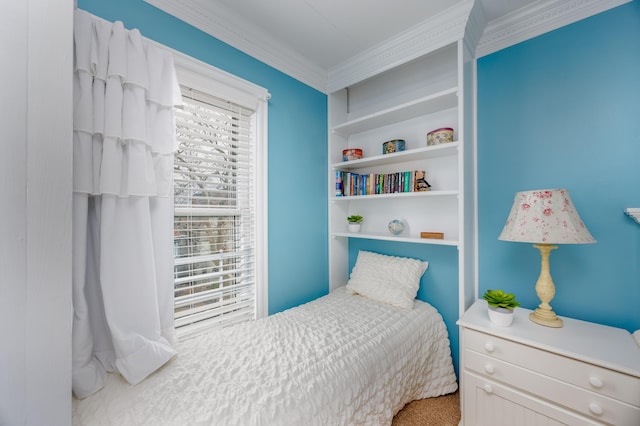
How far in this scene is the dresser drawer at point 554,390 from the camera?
1.07 m

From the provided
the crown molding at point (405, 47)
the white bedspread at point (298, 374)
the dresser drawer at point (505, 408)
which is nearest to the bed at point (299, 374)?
the white bedspread at point (298, 374)

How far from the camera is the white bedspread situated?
95 cm

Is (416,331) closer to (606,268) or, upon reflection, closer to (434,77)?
(606,268)

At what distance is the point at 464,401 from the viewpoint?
1479 millimetres

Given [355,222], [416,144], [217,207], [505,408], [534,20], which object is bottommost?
[505,408]

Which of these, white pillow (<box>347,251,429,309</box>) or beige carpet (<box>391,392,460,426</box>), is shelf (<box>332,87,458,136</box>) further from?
beige carpet (<box>391,392,460,426</box>)

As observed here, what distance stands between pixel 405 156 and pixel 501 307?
1163 mm

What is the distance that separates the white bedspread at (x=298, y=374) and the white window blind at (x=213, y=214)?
0.22 metres

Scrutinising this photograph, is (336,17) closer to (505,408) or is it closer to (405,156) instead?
(405,156)

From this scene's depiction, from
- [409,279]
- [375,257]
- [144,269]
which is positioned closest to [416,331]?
[409,279]

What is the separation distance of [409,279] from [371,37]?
181cm

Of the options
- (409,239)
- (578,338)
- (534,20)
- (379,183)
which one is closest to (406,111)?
(379,183)

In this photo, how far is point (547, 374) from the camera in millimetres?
1217

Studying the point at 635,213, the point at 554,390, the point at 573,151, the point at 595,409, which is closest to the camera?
the point at 595,409
